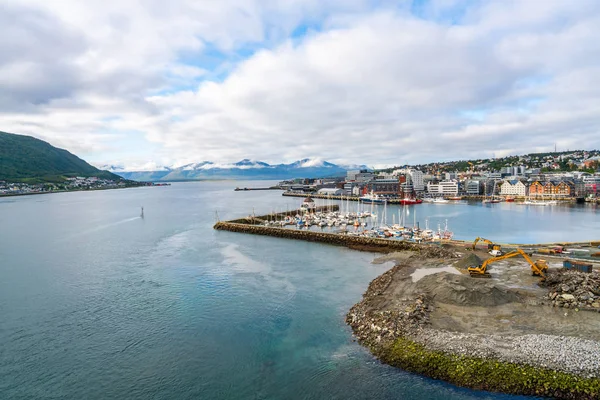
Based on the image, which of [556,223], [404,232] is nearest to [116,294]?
[404,232]

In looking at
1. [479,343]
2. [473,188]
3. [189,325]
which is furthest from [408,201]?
[189,325]

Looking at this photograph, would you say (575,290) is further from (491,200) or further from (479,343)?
(491,200)

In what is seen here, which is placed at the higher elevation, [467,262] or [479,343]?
[467,262]

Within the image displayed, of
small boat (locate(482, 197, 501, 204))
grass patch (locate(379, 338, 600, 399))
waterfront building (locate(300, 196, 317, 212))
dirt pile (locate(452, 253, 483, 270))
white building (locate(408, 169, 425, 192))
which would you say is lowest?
grass patch (locate(379, 338, 600, 399))

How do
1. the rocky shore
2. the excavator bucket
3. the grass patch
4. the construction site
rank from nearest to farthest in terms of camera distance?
the grass patch → the rocky shore → the construction site → the excavator bucket

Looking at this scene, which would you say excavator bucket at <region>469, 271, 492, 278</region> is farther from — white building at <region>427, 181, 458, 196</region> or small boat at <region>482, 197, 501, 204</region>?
white building at <region>427, 181, 458, 196</region>

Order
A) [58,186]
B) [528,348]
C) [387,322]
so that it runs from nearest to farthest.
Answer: [528,348] < [387,322] < [58,186]

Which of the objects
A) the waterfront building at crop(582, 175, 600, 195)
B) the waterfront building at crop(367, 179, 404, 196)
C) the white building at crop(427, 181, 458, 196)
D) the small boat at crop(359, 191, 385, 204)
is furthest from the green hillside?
the waterfront building at crop(582, 175, 600, 195)

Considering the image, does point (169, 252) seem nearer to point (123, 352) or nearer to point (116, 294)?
point (116, 294)
